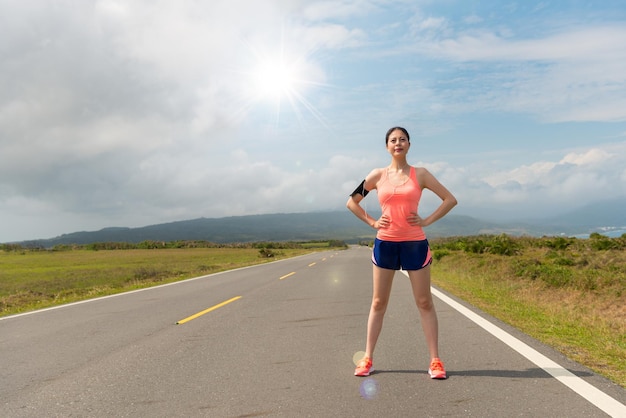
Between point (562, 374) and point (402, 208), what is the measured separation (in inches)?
84.6

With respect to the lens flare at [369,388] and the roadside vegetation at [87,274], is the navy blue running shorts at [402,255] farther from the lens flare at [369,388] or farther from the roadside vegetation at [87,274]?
the roadside vegetation at [87,274]

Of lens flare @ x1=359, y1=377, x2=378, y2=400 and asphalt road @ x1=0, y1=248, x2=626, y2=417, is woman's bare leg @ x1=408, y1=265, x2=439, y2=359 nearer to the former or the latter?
asphalt road @ x1=0, y1=248, x2=626, y2=417

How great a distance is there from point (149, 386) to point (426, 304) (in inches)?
106

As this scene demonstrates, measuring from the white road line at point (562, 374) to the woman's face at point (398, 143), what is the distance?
2.50m

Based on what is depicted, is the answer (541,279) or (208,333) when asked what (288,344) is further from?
(541,279)

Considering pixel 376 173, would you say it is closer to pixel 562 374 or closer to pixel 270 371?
pixel 270 371

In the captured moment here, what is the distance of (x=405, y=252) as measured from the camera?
3990 mm

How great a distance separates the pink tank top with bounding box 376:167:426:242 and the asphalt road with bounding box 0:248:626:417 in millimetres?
1331

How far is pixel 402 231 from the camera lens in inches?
156

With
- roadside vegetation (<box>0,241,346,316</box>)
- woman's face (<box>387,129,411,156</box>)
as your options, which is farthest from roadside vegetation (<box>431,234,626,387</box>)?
roadside vegetation (<box>0,241,346,316</box>)

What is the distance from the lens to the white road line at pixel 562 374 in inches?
124

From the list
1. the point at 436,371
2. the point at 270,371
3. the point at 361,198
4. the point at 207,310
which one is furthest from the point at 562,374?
the point at 207,310

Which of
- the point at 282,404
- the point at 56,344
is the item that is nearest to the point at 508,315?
the point at 282,404

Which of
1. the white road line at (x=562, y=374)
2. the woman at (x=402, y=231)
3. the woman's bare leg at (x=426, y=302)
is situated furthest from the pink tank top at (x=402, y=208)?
the white road line at (x=562, y=374)
